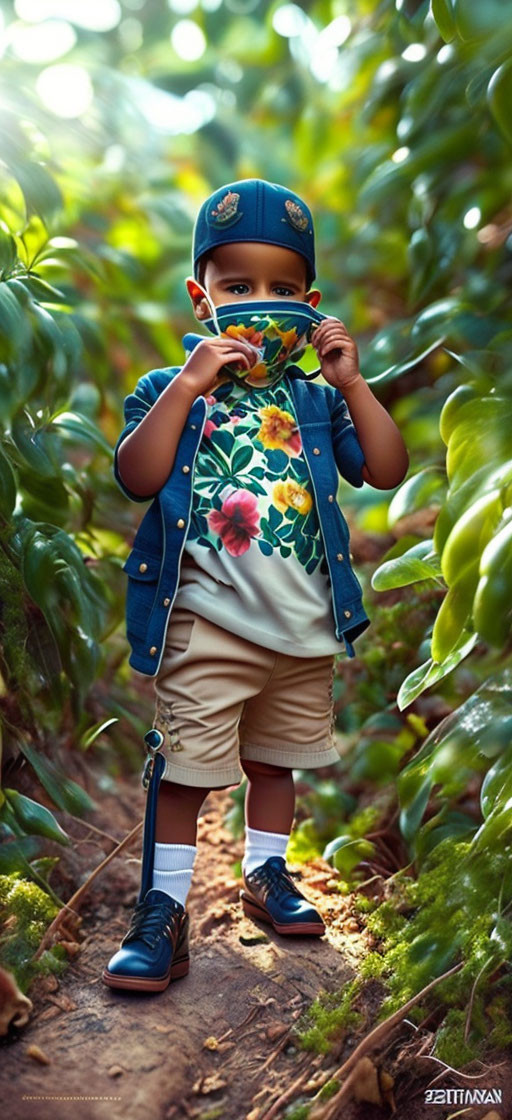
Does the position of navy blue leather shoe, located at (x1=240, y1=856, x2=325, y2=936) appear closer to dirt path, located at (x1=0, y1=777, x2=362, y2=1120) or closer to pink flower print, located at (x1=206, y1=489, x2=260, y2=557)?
dirt path, located at (x1=0, y1=777, x2=362, y2=1120)

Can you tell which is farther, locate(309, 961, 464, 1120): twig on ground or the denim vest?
the denim vest

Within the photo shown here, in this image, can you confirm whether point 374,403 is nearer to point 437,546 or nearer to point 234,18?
point 437,546

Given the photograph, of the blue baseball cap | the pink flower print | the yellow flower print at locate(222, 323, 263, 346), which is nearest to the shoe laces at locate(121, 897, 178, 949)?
the pink flower print

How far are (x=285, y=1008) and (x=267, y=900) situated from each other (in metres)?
0.21

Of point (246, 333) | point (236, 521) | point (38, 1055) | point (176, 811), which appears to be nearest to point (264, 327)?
point (246, 333)

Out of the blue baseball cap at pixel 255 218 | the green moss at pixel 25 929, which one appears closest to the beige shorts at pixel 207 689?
the green moss at pixel 25 929

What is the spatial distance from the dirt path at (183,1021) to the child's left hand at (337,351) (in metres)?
0.71

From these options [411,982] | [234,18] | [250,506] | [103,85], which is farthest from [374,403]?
[234,18]

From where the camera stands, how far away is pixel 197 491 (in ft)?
4.58

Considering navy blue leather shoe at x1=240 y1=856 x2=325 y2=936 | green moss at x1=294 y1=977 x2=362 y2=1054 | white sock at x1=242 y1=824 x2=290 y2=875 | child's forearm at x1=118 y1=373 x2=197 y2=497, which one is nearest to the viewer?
green moss at x1=294 y1=977 x2=362 y2=1054

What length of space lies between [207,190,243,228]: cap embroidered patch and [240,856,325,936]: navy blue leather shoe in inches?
33.0

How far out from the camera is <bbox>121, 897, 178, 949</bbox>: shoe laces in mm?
1298

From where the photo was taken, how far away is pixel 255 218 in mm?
1373

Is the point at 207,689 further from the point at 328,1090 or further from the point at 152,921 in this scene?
the point at 328,1090
